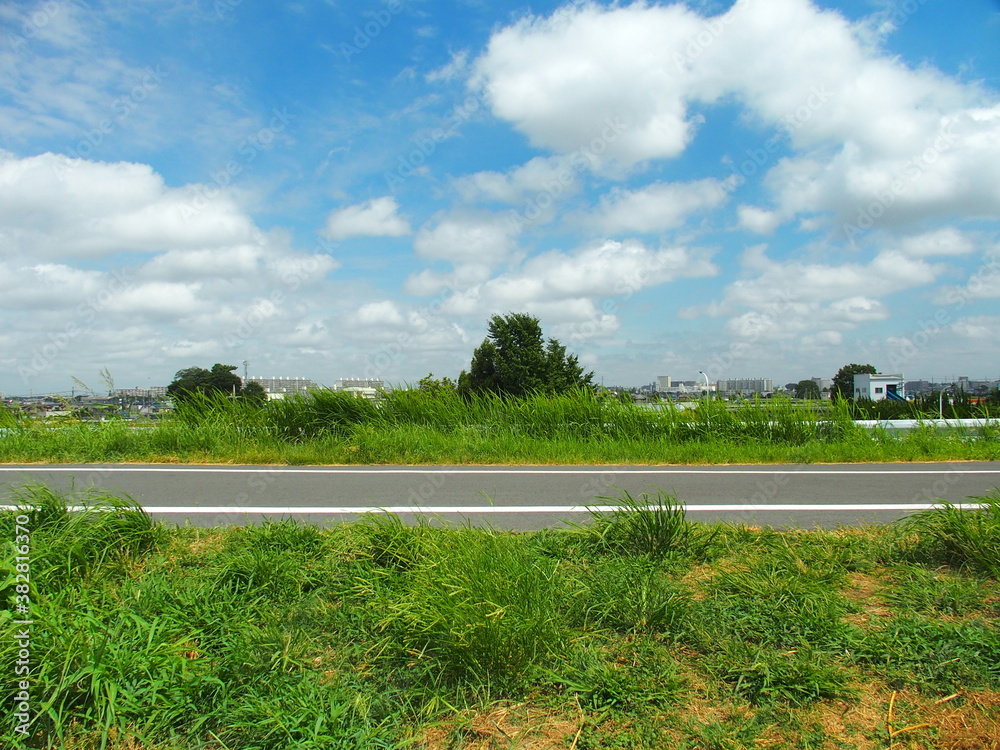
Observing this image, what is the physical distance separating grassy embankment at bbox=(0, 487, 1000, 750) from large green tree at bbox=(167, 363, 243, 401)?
9.28 meters

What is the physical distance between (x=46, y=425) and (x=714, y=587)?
564 inches

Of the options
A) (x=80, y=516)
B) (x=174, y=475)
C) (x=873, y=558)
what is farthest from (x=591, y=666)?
(x=174, y=475)

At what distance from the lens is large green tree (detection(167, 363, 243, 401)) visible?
1358 cm

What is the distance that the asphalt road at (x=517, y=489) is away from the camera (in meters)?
6.80

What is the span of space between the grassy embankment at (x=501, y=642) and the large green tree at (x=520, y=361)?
169 ft

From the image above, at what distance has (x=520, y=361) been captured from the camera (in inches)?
2276

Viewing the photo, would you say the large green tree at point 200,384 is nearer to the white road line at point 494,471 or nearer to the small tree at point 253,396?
the small tree at point 253,396

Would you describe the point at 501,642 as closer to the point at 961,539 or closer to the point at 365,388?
the point at 961,539

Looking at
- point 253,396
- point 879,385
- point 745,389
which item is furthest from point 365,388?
point 879,385

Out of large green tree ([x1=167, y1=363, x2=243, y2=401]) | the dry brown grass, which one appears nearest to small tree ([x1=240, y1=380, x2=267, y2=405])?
large green tree ([x1=167, y1=363, x2=243, y2=401])

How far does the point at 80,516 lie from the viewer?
189 inches

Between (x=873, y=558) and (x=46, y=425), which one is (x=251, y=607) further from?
(x=46, y=425)

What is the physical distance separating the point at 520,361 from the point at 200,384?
44773 millimetres

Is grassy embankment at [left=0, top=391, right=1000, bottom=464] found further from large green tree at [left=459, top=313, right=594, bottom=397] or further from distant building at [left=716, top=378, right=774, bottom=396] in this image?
large green tree at [left=459, top=313, right=594, bottom=397]
